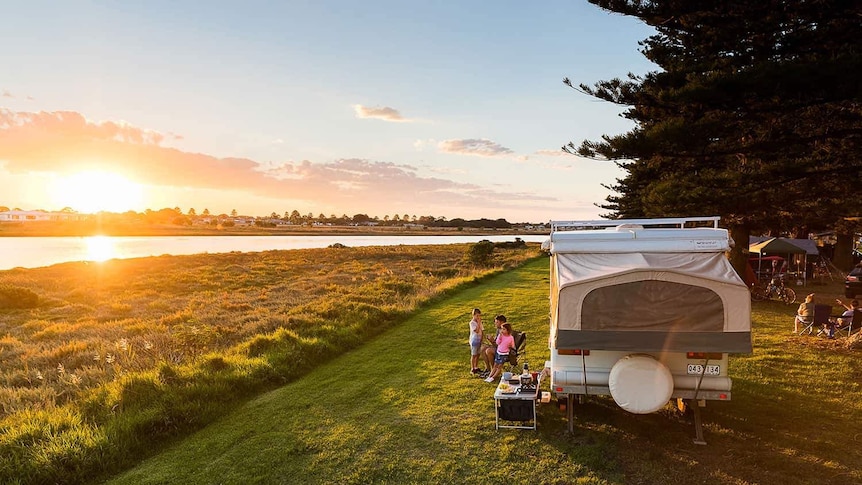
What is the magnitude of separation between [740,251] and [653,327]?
16.4 meters

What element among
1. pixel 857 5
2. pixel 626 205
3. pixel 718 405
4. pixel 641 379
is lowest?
pixel 718 405

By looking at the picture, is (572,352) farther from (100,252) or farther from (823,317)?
(100,252)

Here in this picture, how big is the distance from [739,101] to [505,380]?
23.3 feet

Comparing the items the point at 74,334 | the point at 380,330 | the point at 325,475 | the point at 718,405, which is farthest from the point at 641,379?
the point at 74,334

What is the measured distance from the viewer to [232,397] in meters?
10.2

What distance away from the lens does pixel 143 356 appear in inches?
554

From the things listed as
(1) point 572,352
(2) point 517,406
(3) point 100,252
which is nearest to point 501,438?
(2) point 517,406

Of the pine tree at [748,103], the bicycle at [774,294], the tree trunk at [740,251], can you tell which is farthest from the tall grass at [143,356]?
the bicycle at [774,294]

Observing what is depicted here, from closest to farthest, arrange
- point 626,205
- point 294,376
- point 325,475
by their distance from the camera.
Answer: point 325,475
point 294,376
point 626,205

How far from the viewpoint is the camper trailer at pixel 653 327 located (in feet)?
21.7

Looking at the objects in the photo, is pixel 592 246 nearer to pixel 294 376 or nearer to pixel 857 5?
pixel 857 5

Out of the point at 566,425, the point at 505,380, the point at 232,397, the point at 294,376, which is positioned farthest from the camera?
the point at 294,376

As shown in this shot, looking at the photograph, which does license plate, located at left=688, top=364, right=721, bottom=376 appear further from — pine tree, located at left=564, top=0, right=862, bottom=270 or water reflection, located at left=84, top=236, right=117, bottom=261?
water reflection, located at left=84, top=236, right=117, bottom=261

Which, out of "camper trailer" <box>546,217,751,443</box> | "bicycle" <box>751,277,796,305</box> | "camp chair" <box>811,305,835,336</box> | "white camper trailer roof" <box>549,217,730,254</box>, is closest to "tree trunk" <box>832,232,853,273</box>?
"bicycle" <box>751,277,796,305</box>
